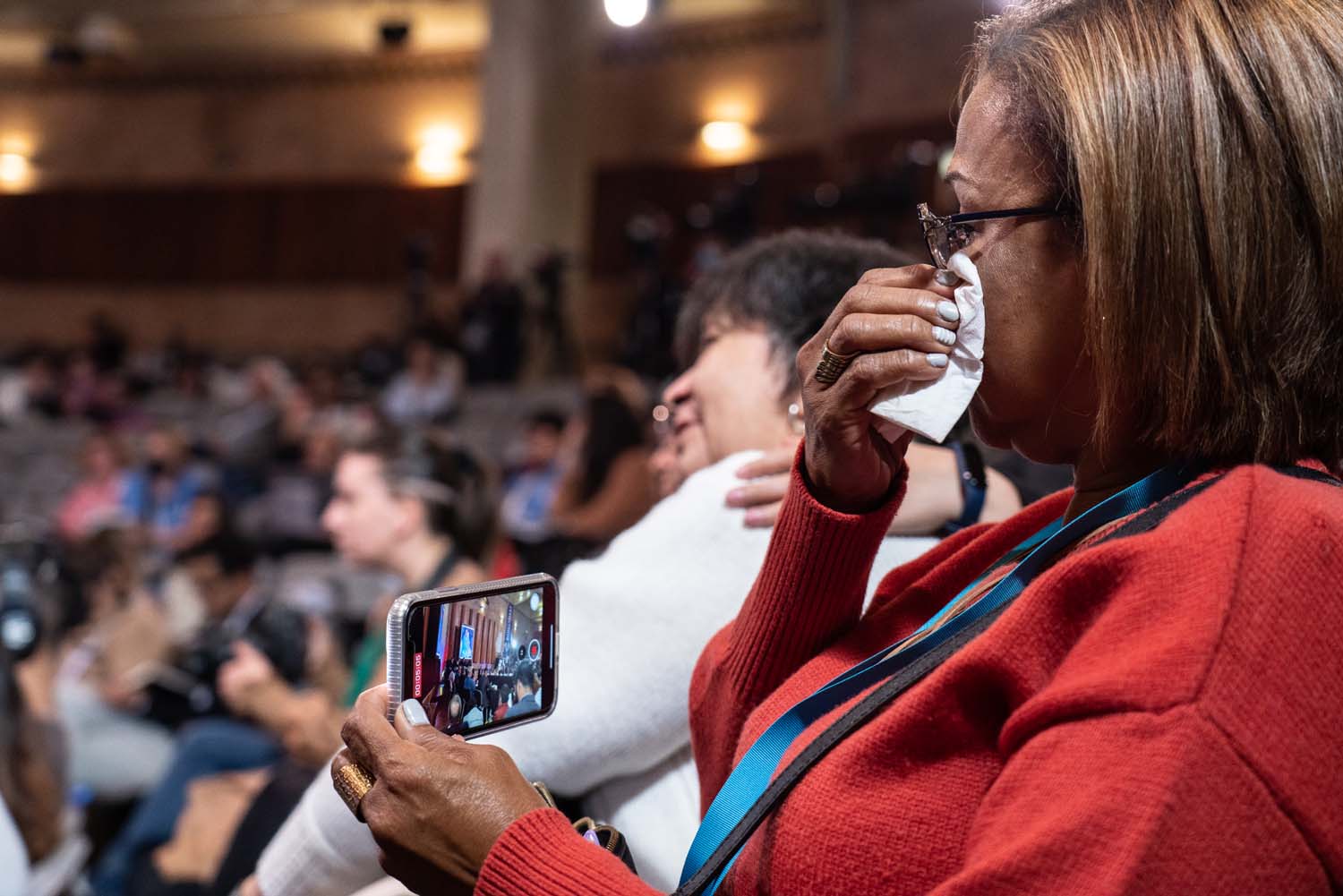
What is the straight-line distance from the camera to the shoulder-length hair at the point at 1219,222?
712 mm

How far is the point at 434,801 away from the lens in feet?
2.61

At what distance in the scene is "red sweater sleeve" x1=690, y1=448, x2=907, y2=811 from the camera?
0.92m

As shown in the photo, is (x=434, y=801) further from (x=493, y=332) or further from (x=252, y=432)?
(x=493, y=332)

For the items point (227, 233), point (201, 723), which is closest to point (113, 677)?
point (201, 723)

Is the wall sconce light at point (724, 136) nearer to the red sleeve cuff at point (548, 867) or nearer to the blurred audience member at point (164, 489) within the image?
the blurred audience member at point (164, 489)

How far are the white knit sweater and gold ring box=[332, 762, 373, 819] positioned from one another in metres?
0.30

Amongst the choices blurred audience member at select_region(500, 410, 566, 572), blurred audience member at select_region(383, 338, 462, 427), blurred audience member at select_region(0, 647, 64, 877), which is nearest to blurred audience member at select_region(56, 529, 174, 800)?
blurred audience member at select_region(0, 647, 64, 877)

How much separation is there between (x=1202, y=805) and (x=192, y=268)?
13612mm

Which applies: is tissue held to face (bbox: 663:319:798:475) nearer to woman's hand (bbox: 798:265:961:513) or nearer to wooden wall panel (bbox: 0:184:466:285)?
woman's hand (bbox: 798:265:961:513)

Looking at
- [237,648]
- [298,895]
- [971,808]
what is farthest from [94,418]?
[971,808]

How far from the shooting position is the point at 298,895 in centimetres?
123

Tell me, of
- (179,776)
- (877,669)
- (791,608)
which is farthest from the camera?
(179,776)

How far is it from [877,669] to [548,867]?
0.23 m

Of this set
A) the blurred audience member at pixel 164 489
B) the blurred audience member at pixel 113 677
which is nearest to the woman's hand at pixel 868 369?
the blurred audience member at pixel 113 677
